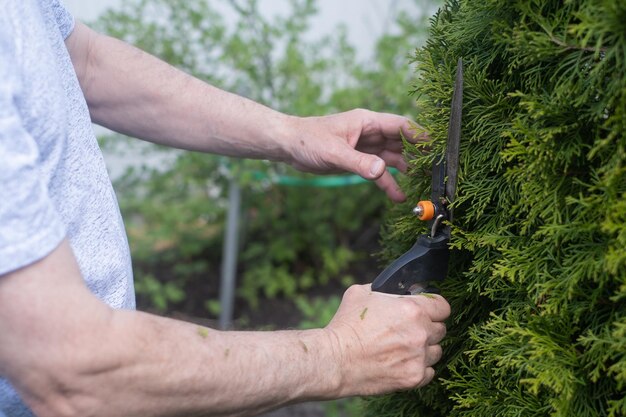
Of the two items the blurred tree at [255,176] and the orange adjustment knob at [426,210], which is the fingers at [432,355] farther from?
the blurred tree at [255,176]

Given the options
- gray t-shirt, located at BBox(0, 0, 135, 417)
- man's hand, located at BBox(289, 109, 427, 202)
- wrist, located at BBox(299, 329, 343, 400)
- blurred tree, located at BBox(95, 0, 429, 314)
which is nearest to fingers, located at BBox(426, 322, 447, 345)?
wrist, located at BBox(299, 329, 343, 400)

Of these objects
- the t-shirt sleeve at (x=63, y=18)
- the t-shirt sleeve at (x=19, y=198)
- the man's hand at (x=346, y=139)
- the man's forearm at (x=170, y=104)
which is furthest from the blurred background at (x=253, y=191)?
the t-shirt sleeve at (x=19, y=198)

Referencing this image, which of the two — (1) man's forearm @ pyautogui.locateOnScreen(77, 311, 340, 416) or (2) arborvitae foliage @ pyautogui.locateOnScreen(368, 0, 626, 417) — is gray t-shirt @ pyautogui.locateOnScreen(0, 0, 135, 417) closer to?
(1) man's forearm @ pyautogui.locateOnScreen(77, 311, 340, 416)

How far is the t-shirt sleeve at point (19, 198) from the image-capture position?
1.20 m

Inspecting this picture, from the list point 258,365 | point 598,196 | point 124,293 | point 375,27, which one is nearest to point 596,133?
point 598,196

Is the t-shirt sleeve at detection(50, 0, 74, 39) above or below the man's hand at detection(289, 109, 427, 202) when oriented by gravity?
above

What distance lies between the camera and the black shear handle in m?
1.62

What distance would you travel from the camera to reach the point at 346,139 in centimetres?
208

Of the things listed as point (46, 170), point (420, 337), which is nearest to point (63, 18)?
point (46, 170)

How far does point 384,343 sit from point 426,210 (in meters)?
0.32

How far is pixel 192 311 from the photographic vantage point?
4395 mm

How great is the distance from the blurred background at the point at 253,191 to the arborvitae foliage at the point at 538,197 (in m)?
2.23

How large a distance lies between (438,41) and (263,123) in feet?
2.22

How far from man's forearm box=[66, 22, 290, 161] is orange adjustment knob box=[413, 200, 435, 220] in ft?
2.13
